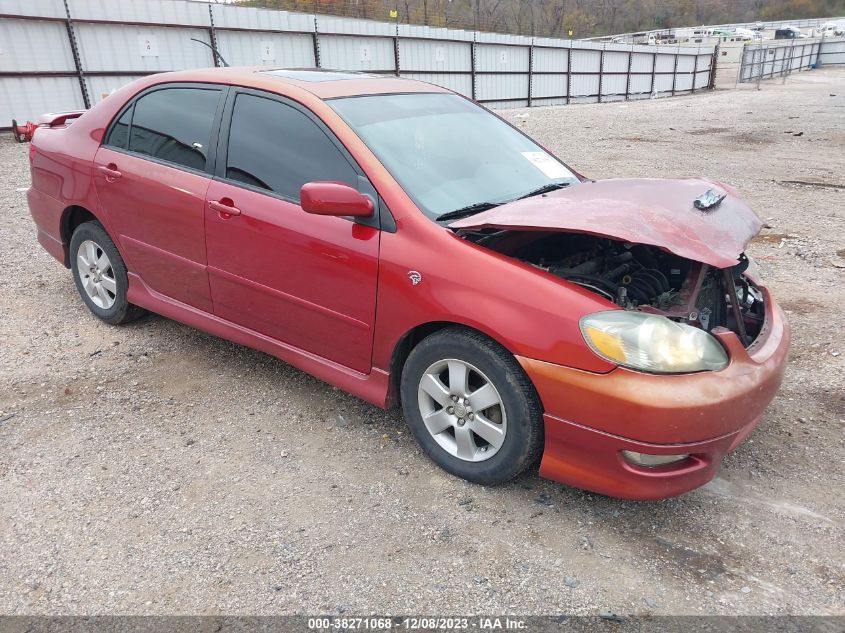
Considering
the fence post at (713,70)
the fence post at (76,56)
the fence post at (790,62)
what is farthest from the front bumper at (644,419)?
the fence post at (790,62)

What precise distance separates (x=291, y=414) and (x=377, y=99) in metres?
1.72

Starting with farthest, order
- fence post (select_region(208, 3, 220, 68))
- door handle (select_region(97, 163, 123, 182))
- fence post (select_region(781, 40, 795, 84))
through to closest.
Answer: fence post (select_region(781, 40, 795, 84))
fence post (select_region(208, 3, 220, 68))
door handle (select_region(97, 163, 123, 182))

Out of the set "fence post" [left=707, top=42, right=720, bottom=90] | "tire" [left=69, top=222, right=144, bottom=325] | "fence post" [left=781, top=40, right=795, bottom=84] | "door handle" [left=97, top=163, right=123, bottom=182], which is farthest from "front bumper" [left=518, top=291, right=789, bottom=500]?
"fence post" [left=781, top=40, right=795, bottom=84]

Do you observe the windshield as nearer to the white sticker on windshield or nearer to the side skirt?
the white sticker on windshield

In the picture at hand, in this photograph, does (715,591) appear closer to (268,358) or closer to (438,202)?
(438,202)

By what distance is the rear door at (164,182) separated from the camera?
136 inches

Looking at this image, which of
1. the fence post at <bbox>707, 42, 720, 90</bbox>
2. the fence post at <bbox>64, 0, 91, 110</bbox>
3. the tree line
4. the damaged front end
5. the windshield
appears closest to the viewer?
the damaged front end

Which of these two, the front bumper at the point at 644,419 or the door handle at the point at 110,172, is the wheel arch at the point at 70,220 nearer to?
the door handle at the point at 110,172

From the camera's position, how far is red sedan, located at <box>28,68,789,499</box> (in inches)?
93.3

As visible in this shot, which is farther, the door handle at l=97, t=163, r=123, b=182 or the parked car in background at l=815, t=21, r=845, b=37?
the parked car in background at l=815, t=21, r=845, b=37

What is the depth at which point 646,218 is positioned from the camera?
254 centimetres

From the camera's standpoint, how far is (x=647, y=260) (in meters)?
3.00

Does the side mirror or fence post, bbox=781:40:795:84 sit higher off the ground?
the side mirror

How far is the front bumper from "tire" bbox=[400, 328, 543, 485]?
0.07 meters
